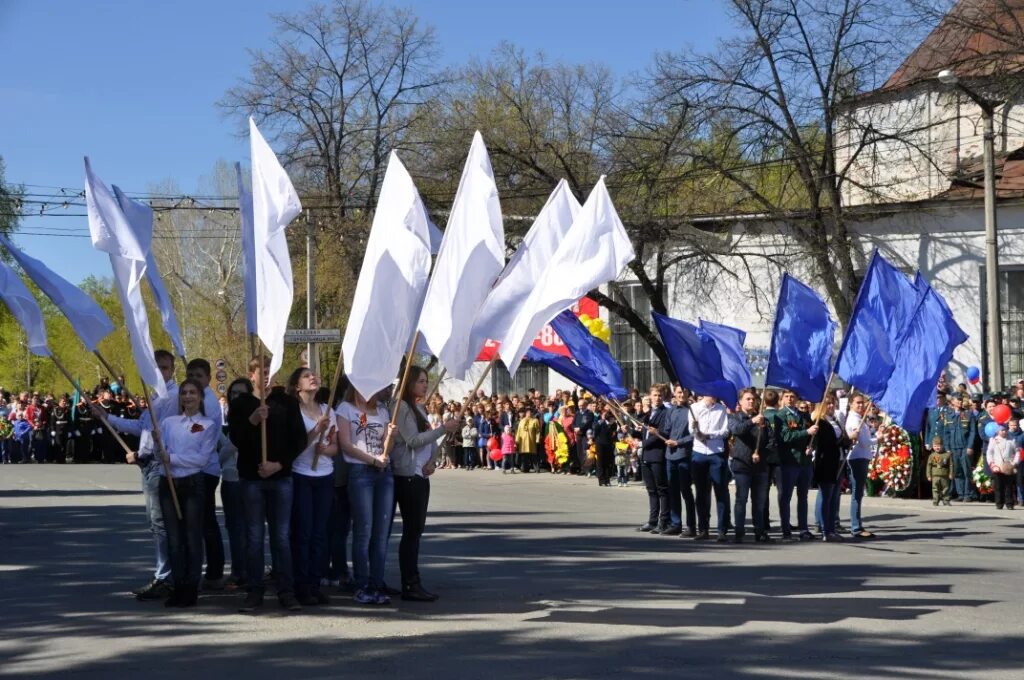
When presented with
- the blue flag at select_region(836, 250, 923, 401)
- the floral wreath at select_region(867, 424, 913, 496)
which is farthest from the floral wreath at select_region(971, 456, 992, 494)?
the blue flag at select_region(836, 250, 923, 401)

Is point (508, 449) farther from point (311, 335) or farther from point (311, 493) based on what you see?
point (311, 493)

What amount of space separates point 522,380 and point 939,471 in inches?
998

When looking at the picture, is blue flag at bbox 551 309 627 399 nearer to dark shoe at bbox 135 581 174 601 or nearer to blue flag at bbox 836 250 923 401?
blue flag at bbox 836 250 923 401

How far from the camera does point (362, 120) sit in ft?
153

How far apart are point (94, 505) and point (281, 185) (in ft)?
39.1

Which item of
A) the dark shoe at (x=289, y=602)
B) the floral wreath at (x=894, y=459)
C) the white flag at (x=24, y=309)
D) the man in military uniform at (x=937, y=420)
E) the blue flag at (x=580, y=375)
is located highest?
the white flag at (x=24, y=309)

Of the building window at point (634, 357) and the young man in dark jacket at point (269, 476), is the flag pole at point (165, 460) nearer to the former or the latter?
the young man in dark jacket at point (269, 476)

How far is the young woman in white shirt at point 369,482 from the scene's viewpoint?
408 inches

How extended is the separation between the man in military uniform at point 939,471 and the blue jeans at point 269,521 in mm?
13525

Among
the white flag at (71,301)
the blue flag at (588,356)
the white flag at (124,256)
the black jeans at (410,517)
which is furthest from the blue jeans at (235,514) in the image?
the blue flag at (588,356)

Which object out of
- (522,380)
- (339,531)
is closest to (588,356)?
(339,531)

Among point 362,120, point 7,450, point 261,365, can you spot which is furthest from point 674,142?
point 261,365

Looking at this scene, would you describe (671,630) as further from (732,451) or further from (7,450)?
(7,450)

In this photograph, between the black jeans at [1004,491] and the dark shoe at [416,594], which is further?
the black jeans at [1004,491]
